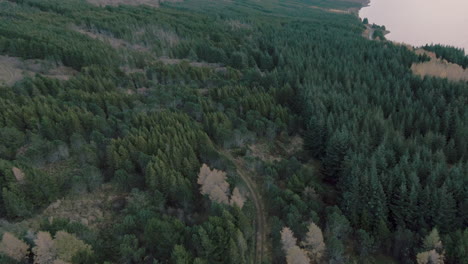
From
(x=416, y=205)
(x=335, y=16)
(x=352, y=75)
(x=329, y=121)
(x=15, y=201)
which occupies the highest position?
(x=335, y=16)

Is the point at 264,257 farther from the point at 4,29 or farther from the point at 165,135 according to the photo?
the point at 4,29

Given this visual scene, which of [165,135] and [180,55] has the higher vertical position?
[180,55]

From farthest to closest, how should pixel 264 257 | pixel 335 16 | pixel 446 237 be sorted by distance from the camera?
pixel 335 16 → pixel 264 257 → pixel 446 237

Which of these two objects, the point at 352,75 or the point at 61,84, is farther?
the point at 352,75

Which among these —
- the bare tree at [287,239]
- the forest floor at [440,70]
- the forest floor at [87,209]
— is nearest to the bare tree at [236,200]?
the bare tree at [287,239]

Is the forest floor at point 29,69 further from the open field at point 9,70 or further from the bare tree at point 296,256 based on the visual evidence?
the bare tree at point 296,256

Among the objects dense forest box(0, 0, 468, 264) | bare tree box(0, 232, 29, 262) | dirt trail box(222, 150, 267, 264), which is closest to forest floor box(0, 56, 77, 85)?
dense forest box(0, 0, 468, 264)

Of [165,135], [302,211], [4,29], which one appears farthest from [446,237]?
[4,29]

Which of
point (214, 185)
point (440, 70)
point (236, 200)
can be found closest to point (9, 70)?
point (214, 185)
